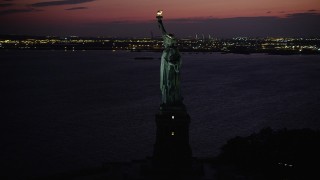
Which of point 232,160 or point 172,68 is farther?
point 232,160

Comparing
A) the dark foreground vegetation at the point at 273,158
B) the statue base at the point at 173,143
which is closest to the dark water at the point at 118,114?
the dark foreground vegetation at the point at 273,158

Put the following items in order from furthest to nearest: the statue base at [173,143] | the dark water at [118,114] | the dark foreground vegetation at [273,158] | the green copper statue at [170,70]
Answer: the dark water at [118,114] → the dark foreground vegetation at [273,158] → the green copper statue at [170,70] → the statue base at [173,143]

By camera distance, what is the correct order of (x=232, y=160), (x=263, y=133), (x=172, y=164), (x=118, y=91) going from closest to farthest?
(x=172, y=164)
(x=232, y=160)
(x=263, y=133)
(x=118, y=91)

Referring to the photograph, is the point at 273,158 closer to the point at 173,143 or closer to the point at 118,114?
the point at 173,143

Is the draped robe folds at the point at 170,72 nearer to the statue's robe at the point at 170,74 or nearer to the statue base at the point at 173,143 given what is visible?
the statue's robe at the point at 170,74

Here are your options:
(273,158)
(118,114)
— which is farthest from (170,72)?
(118,114)

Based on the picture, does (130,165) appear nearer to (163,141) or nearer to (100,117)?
(163,141)

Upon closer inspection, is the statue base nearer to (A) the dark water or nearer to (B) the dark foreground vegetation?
(B) the dark foreground vegetation

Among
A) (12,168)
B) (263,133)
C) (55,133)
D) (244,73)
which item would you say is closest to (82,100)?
A: (55,133)
